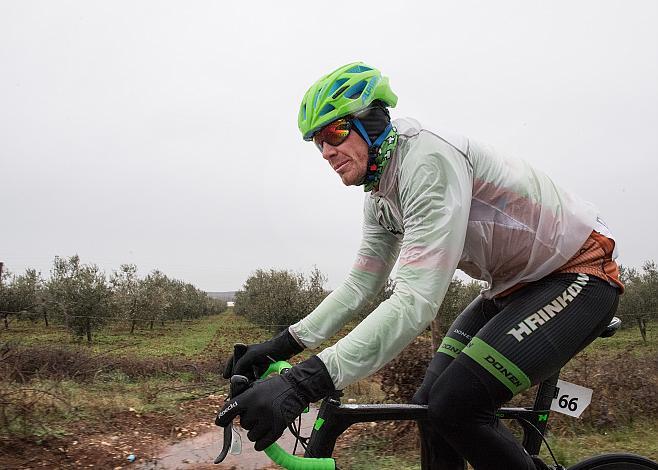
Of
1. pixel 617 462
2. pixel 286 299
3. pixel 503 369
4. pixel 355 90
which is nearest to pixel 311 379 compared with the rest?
pixel 503 369

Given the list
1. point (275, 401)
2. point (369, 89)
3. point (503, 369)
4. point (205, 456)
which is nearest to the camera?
point (275, 401)

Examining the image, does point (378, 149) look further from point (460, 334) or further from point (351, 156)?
point (460, 334)

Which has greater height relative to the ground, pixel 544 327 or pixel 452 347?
pixel 544 327

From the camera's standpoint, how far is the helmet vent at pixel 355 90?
2.00m

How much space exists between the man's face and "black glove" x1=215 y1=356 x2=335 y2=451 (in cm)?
78

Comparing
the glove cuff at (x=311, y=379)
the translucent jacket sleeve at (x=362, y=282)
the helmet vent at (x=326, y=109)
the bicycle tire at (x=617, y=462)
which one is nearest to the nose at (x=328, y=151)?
the helmet vent at (x=326, y=109)

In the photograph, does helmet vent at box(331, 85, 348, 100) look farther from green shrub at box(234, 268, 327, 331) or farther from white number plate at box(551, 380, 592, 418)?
green shrub at box(234, 268, 327, 331)

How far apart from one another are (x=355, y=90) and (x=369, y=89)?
6 centimetres

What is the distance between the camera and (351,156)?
200 centimetres

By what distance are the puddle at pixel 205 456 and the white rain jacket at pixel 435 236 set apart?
3716mm

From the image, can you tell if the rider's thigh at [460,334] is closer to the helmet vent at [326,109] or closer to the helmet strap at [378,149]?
the helmet strap at [378,149]

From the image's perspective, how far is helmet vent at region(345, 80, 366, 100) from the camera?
6.57 ft

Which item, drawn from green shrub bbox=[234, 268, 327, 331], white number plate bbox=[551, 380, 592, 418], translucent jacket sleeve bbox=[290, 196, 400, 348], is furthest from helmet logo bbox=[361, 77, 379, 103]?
green shrub bbox=[234, 268, 327, 331]

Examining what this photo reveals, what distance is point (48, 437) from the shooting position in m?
5.56
